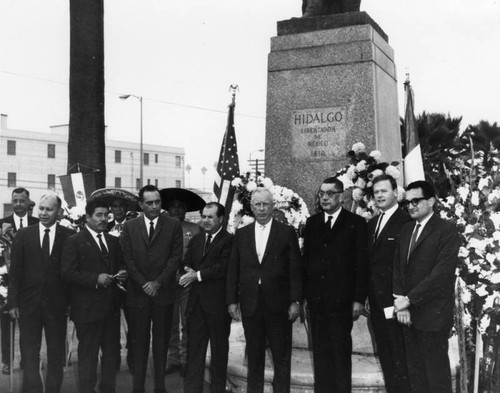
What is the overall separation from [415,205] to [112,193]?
387 cm

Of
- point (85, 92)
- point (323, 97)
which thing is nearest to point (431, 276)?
point (323, 97)

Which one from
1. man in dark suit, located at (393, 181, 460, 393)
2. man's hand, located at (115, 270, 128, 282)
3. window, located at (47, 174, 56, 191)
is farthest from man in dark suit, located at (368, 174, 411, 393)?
window, located at (47, 174, 56, 191)

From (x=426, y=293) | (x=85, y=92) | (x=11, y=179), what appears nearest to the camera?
(x=426, y=293)

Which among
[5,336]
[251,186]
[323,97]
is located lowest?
[5,336]

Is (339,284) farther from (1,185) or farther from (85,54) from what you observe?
(1,185)

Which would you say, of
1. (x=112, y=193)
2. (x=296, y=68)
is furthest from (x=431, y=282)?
(x=112, y=193)

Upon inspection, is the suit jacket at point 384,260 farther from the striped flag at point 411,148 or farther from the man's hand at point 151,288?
the striped flag at point 411,148

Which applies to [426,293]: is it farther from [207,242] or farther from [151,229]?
[151,229]

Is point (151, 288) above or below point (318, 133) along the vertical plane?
below

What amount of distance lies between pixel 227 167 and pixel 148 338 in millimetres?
3716

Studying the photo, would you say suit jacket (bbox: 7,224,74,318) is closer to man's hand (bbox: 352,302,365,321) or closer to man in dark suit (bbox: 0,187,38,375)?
man in dark suit (bbox: 0,187,38,375)

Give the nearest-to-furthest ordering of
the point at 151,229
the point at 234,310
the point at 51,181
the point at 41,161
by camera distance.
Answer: the point at 234,310
the point at 151,229
the point at 41,161
the point at 51,181

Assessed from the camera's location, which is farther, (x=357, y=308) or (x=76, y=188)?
(x=76, y=188)

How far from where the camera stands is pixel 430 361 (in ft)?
15.6
